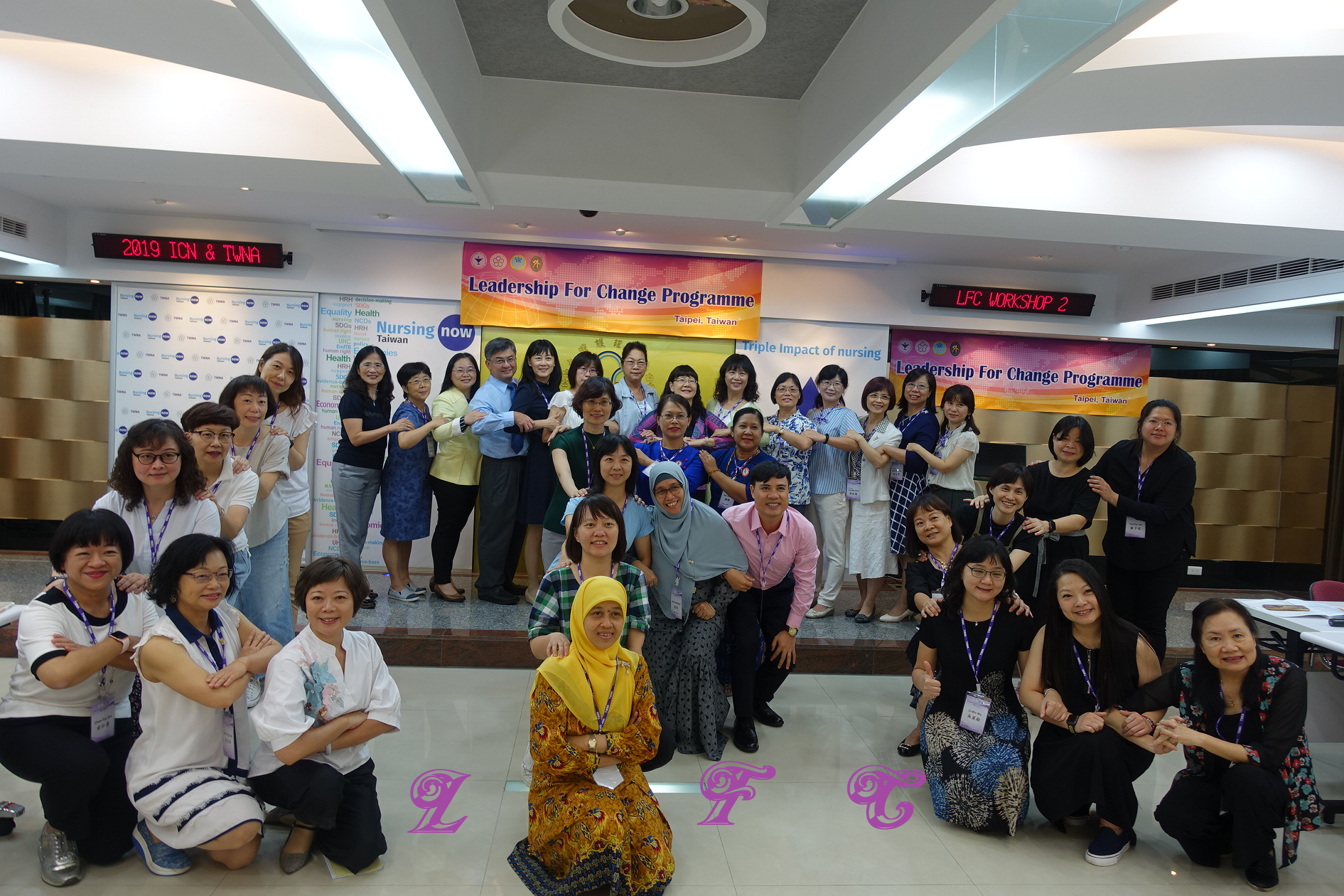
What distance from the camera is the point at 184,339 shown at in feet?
20.9

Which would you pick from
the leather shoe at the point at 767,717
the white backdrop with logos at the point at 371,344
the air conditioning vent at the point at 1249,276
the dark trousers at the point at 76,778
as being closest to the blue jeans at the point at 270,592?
the dark trousers at the point at 76,778

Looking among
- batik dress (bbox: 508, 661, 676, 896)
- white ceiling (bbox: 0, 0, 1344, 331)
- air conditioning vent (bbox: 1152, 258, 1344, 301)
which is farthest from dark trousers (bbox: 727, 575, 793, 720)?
air conditioning vent (bbox: 1152, 258, 1344, 301)

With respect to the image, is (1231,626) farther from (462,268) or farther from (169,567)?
(462,268)

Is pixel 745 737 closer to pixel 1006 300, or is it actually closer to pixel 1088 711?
pixel 1088 711

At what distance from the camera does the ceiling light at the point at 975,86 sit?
184cm

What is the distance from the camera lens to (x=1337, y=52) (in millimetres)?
2555

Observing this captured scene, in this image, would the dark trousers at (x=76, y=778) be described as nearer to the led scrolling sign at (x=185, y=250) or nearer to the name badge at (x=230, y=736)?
the name badge at (x=230, y=736)

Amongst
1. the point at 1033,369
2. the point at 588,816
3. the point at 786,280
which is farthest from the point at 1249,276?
the point at 588,816

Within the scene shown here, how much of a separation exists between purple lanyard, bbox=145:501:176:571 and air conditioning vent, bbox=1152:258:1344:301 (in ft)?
20.6

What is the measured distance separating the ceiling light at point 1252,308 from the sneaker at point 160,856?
672cm

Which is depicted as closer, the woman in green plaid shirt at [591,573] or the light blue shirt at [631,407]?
the woman in green plaid shirt at [591,573]

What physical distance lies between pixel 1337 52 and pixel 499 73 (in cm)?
289

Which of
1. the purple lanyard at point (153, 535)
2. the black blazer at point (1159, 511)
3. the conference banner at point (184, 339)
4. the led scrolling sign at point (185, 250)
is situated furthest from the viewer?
the conference banner at point (184, 339)

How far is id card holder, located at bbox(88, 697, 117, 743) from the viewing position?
262cm
